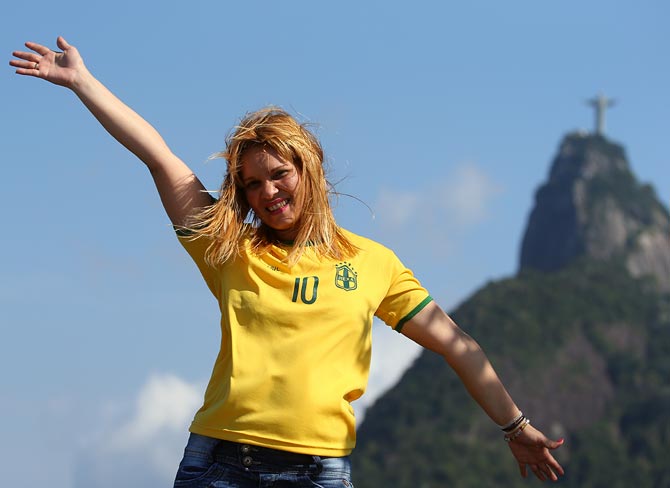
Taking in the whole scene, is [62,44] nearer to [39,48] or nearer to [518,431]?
[39,48]

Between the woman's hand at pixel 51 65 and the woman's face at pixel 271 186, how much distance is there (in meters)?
0.70

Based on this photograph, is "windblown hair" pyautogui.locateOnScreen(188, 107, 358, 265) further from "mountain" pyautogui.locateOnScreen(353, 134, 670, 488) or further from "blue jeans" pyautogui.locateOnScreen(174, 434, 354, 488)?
"mountain" pyautogui.locateOnScreen(353, 134, 670, 488)

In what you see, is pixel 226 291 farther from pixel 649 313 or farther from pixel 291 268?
pixel 649 313

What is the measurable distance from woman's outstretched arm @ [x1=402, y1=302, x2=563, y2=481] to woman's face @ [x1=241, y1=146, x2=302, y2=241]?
25.4 inches

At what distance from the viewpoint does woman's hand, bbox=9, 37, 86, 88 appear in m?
4.84

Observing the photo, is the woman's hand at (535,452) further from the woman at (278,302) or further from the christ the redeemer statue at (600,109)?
the christ the redeemer statue at (600,109)

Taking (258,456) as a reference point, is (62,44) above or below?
above

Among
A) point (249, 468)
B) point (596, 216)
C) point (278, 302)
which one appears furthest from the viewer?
point (596, 216)

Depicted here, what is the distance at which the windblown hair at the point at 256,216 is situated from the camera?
4.77 m

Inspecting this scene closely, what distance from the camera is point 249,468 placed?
4.54m

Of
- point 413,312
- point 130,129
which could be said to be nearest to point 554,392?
point 413,312

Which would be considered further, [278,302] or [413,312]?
[413,312]

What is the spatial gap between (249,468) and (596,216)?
505 feet

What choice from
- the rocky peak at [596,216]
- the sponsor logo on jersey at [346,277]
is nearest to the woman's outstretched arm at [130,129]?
the sponsor logo on jersey at [346,277]
